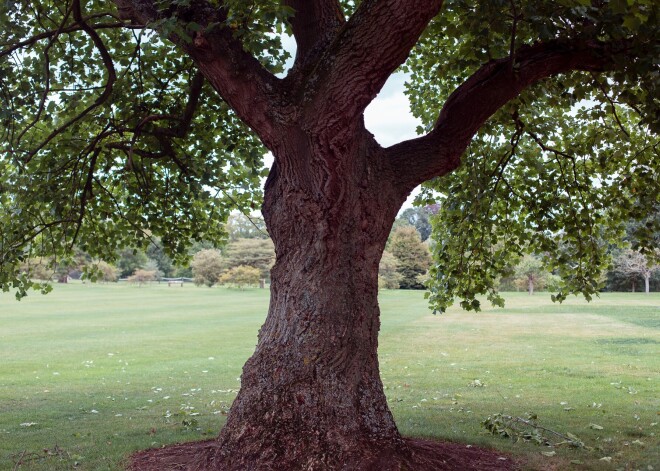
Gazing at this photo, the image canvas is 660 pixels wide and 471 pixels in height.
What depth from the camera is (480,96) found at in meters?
6.50

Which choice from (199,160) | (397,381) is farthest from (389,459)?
(397,381)

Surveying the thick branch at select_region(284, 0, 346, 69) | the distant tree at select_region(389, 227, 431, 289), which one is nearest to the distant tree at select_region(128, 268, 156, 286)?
the distant tree at select_region(389, 227, 431, 289)

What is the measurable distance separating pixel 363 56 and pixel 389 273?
170ft

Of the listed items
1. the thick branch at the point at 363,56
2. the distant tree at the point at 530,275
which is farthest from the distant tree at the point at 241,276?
the thick branch at the point at 363,56

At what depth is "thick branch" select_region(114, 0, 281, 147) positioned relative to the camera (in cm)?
571

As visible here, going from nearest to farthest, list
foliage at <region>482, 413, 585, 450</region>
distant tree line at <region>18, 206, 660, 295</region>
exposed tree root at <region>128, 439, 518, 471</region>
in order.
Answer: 1. exposed tree root at <region>128, 439, 518, 471</region>
2. foliage at <region>482, 413, 585, 450</region>
3. distant tree line at <region>18, 206, 660, 295</region>

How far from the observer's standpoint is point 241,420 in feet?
18.5

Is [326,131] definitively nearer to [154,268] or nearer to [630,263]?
[630,263]

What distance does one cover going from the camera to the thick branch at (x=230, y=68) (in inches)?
225

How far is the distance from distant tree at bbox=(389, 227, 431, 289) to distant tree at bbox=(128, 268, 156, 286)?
28197 millimetres

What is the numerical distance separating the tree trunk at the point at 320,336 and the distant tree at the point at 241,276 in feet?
180

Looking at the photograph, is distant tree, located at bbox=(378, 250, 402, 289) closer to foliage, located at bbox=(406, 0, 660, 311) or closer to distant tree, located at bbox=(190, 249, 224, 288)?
distant tree, located at bbox=(190, 249, 224, 288)

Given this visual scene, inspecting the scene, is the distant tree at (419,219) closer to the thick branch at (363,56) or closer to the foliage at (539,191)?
the foliage at (539,191)

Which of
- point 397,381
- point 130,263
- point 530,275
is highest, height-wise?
point 130,263
